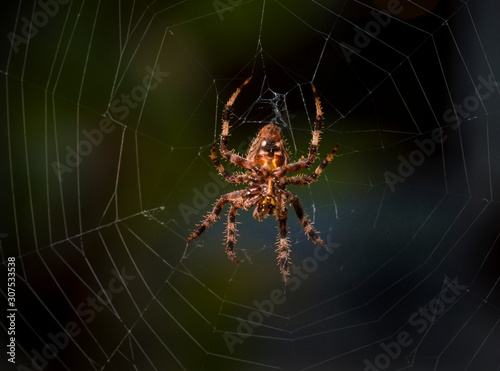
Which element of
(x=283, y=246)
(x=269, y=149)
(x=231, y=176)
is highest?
(x=269, y=149)

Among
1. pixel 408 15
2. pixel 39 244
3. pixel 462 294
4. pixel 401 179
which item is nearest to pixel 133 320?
pixel 39 244

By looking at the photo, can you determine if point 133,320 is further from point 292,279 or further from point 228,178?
point 228,178

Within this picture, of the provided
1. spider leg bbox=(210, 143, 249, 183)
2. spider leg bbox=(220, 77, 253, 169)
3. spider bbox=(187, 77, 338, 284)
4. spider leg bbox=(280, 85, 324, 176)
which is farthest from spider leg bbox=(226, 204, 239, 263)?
spider leg bbox=(280, 85, 324, 176)

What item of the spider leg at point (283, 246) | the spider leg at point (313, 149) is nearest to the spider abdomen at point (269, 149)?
the spider leg at point (313, 149)

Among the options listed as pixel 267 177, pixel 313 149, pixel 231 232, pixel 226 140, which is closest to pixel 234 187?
pixel 231 232

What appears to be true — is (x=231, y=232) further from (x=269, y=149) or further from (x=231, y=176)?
(x=269, y=149)
